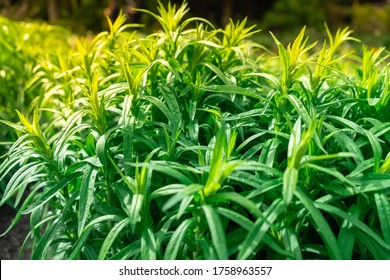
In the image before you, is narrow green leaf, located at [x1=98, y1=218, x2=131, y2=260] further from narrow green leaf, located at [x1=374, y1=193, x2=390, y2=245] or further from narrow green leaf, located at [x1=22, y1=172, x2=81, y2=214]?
narrow green leaf, located at [x1=374, y1=193, x2=390, y2=245]

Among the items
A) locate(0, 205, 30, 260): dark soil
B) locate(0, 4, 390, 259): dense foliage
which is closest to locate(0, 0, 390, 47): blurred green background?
locate(0, 205, 30, 260): dark soil

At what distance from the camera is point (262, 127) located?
5.57ft

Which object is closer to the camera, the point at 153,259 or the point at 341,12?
the point at 153,259

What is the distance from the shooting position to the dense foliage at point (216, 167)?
122cm

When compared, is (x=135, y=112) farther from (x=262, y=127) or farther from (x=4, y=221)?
(x=4, y=221)

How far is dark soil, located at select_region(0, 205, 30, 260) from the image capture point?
2.82 m

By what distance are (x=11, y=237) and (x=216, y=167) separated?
2.12 meters

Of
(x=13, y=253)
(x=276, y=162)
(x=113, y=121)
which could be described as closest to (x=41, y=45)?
(x=13, y=253)

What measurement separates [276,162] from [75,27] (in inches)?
463

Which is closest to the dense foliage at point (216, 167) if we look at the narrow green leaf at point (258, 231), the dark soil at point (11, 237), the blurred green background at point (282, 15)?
the narrow green leaf at point (258, 231)

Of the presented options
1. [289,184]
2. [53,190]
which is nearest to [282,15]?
[53,190]

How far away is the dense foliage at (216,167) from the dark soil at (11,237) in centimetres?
112

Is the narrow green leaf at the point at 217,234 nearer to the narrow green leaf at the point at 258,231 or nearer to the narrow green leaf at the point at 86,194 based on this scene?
the narrow green leaf at the point at 258,231

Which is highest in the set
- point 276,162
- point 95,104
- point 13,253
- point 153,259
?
point 95,104
